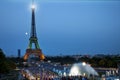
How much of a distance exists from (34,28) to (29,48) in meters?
5.27

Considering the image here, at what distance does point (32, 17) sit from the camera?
98.8m

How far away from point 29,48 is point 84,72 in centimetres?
4575

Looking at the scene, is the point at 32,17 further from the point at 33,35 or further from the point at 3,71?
the point at 3,71

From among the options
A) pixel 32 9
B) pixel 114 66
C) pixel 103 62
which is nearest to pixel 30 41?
pixel 32 9

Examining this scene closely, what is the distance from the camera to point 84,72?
50.6 m

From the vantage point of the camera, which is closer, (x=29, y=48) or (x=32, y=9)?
(x=29, y=48)

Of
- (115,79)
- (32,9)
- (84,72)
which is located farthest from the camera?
(32,9)

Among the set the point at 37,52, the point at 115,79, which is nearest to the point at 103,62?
the point at 37,52

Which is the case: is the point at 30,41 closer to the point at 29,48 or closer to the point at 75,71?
the point at 29,48

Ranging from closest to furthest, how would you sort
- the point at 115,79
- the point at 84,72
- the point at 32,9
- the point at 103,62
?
the point at 115,79 → the point at 84,72 → the point at 103,62 → the point at 32,9

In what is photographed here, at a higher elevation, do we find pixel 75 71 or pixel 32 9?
pixel 32 9

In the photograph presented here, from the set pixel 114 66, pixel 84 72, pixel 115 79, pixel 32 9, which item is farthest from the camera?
pixel 32 9

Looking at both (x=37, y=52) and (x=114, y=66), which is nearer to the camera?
(x=114, y=66)

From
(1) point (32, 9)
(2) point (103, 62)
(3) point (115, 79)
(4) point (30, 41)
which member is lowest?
(3) point (115, 79)
